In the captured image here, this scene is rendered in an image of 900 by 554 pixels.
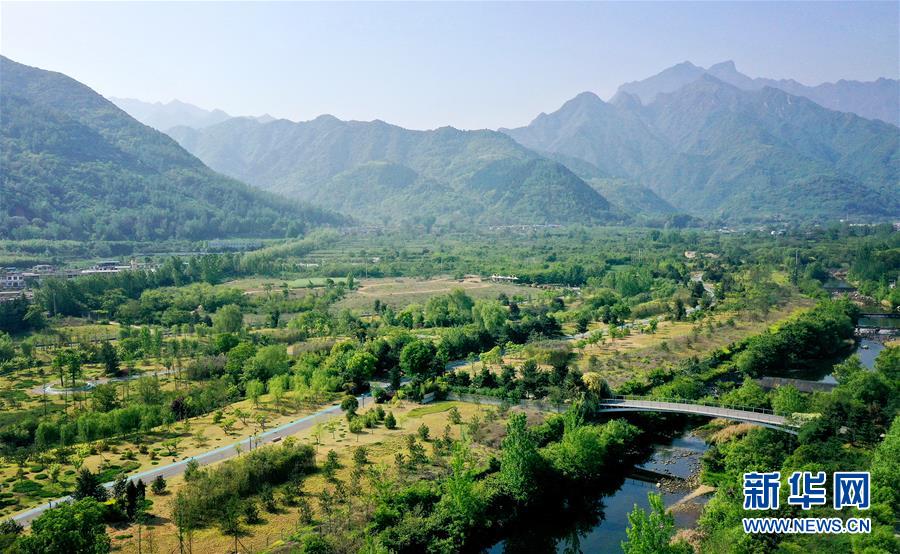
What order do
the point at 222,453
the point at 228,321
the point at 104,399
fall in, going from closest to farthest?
the point at 222,453 < the point at 104,399 < the point at 228,321

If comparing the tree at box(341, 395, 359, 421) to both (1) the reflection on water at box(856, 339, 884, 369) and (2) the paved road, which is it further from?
(1) the reflection on water at box(856, 339, 884, 369)

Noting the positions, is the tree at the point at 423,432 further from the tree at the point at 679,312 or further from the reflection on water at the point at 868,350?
the tree at the point at 679,312

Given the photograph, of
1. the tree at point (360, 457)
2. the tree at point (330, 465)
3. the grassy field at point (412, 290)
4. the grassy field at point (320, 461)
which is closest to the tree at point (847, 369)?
the grassy field at point (320, 461)

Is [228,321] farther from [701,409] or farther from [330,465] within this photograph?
[701,409]

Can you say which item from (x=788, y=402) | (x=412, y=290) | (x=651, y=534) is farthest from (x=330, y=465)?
(x=412, y=290)

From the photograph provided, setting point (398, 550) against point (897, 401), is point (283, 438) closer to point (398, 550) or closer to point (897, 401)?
point (398, 550)

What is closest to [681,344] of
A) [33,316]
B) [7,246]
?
[33,316]
